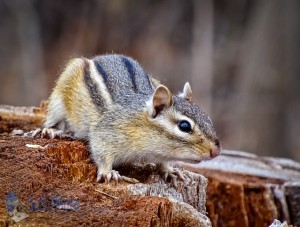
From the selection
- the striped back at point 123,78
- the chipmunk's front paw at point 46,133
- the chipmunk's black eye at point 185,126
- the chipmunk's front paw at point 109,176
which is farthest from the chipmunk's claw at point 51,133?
the chipmunk's black eye at point 185,126

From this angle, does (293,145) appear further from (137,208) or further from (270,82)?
(137,208)

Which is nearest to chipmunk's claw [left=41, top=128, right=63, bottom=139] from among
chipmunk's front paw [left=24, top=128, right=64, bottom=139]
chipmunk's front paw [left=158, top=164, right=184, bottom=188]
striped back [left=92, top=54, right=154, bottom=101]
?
chipmunk's front paw [left=24, top=128, right=64, bottom=139]

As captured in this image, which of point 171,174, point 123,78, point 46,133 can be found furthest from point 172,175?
point 46,133

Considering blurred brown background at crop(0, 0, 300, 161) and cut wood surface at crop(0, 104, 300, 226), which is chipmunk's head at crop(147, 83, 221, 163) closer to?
cut wood surface at crop(0, 104, 300, 226)

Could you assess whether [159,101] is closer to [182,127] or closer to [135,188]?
[182,127]

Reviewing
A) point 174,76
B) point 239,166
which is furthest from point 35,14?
point 239,166

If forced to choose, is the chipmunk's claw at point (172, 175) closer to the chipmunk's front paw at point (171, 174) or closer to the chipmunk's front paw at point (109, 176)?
the chipmunk's front paw at point (171, 174)

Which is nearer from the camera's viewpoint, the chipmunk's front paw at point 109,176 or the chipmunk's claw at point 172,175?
the chipmunk's front paw at point 109,176
